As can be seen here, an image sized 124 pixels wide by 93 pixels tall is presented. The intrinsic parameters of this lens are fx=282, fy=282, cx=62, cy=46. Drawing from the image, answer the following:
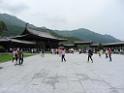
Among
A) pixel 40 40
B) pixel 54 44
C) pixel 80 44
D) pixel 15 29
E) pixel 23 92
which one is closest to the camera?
pixel 23 92

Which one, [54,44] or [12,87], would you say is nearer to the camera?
[12,87]

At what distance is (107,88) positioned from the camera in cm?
1088

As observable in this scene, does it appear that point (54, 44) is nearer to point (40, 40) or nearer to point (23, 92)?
point (40, 40)

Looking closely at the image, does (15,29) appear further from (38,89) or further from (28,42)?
(38,89)

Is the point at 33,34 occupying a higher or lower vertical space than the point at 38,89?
higher

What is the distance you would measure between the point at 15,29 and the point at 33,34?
9505 centimetres

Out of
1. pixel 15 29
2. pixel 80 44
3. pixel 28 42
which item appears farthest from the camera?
pixel 15 29

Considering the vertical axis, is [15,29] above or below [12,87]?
above

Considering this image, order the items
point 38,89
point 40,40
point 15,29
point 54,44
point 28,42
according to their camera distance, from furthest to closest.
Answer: point 15,29
point 54,44
point 40,40
point 28,42
point 38,89

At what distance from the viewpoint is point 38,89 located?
10.7 metres

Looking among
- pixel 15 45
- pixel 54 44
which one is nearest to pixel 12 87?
pixel 15 45

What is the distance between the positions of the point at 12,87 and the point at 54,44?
67684mm

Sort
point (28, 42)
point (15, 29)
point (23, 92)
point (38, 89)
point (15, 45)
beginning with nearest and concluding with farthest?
point (23, 92) < point (38, 89) < point (15, 45) < point (28, 42) < point (15, 29)

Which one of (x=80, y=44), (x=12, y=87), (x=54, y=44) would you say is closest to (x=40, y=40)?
(x=54, y=44)
